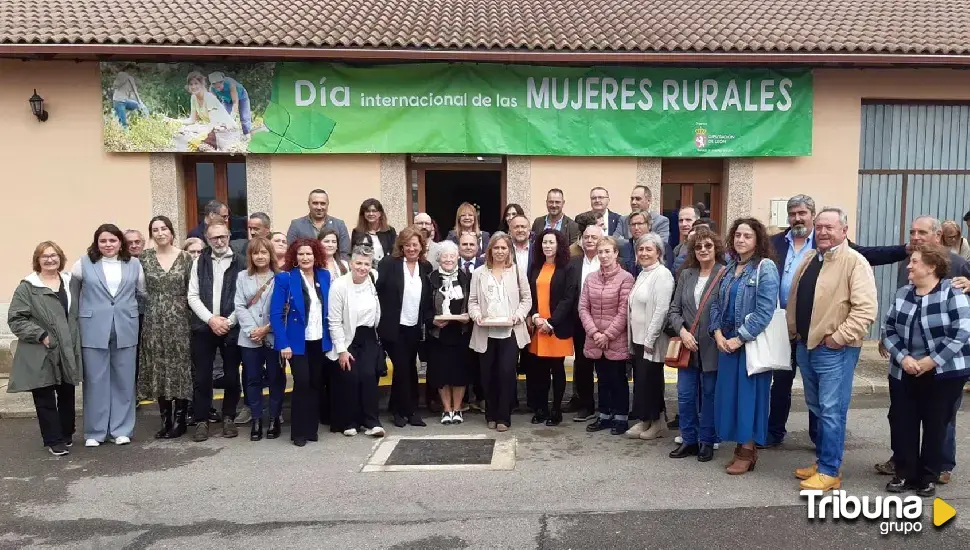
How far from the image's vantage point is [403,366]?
20.5ft

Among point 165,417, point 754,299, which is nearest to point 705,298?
point 754,299

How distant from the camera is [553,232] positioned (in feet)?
20.4

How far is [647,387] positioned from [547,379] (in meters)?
0.98

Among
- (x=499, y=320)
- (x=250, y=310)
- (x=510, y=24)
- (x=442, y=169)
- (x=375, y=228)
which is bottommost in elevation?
(x=499, y=320)

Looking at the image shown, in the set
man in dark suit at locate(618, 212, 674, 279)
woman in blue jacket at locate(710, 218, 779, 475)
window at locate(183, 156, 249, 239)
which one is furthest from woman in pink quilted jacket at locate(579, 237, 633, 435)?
window at locate(183, 156, 249, 239)

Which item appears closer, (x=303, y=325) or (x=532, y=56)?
(x=303, y=325)

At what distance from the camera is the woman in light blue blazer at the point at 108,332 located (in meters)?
5.77

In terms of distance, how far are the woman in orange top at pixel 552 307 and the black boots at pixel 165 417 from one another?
306 centimetres

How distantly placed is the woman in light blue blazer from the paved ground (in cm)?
24

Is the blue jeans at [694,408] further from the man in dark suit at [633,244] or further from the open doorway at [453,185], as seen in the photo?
the open doorway at [453,185]

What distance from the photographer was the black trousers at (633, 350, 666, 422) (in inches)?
225

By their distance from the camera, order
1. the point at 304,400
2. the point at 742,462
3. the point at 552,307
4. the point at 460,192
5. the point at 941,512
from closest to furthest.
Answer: the point at 941,512
the point at 742,462
the point at 304,400
the point at 552,307
the point at 460,192

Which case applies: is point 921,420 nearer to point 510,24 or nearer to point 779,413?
point 779,413

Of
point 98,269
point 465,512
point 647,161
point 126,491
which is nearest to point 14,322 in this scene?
point 98,269
